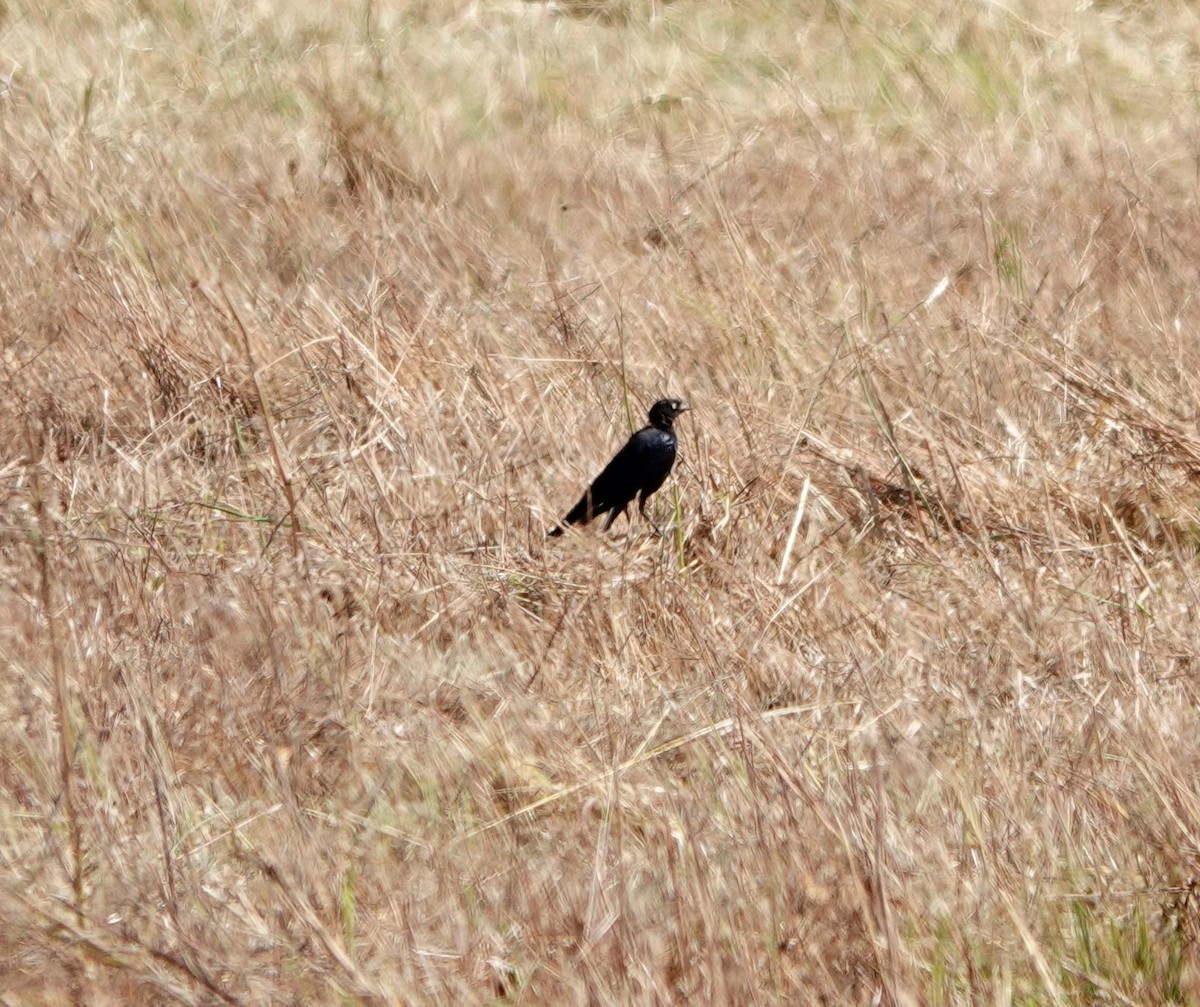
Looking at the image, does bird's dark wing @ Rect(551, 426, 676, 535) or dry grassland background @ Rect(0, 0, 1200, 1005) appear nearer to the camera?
dry grassland background @ Rect(0, 0, 1200, 1005)

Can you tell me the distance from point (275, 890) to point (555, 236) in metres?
3.43

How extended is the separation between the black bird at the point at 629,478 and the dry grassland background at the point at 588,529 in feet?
0.33

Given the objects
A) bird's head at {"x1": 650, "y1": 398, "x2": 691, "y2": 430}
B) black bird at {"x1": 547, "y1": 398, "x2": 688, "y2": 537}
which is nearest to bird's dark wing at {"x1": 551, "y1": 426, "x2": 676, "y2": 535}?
black bird at {"x1": 547, "y1": 398, "x2": 688, "y2": 537}

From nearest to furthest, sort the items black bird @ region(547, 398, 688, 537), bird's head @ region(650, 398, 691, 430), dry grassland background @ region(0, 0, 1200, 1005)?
dry grassland background @ region(0, 0, 1200, 1005)
black bird @ region(547, 398, 688, 537)
bird's head @ region(650, 398, 691, 430)

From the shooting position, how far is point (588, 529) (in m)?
3.68

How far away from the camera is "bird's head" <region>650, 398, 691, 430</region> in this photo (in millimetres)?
3889

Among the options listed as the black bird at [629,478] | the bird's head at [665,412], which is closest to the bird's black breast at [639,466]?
the black bird at [629,478]

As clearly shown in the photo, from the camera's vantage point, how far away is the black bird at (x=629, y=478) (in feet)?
12.2

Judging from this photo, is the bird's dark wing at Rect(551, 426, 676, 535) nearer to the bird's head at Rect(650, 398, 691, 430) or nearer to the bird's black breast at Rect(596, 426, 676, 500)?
the bird's black breast at Rect(596, 426, 676, 500)

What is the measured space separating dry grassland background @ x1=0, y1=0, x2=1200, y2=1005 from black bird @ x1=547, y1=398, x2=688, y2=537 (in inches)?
3.9

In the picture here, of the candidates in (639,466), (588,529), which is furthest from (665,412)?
(588,529)

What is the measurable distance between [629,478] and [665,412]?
0.22 metres

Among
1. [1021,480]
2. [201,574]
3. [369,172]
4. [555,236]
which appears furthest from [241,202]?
[1021,480]

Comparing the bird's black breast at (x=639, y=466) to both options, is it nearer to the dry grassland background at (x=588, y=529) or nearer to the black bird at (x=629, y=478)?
the black bird at (x=629, y=478)
